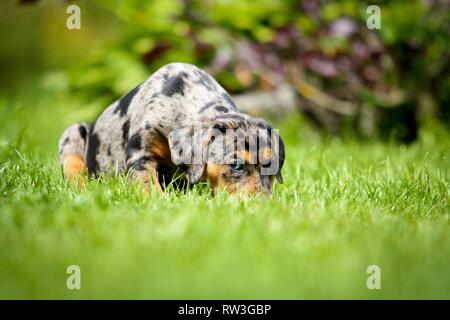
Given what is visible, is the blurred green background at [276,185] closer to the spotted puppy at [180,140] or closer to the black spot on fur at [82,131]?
the spotted puppy at [180,140]

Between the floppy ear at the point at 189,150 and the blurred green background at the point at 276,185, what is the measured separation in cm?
16

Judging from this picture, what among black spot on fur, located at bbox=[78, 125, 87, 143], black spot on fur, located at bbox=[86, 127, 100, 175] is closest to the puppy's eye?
black spot on fur, located at bbox=[86, 127, 100, 175]

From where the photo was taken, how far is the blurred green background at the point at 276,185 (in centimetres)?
276

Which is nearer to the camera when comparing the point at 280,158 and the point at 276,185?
the point at 280,158

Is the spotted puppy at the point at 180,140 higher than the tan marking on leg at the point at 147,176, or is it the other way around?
the spotted puppy at the point at 180,140

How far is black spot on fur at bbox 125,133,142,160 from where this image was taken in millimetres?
4219

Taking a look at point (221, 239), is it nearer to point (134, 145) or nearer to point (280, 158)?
point (280, 158)

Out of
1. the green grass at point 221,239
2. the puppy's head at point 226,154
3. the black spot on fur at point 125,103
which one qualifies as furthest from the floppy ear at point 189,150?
the black spot on fur at point 125,103

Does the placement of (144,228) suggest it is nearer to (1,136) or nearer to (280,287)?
(280,287)

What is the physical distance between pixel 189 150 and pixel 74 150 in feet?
4.74

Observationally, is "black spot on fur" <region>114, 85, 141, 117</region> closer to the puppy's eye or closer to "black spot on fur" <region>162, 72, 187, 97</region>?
"black spot on fur" <region>162, 72, 187, 97</region>

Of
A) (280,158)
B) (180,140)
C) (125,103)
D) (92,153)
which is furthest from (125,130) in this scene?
(280,158)

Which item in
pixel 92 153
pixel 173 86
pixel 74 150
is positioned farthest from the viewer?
pixel 74 150

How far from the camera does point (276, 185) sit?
4.60m
